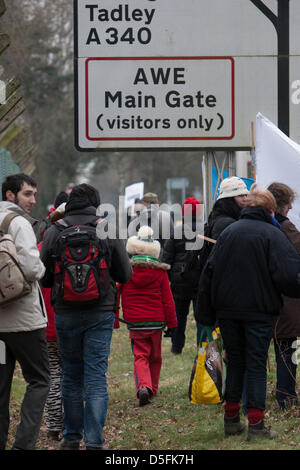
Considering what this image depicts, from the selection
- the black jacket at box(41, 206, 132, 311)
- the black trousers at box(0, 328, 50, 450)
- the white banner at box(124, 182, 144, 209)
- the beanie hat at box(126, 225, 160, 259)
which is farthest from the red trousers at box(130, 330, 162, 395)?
the white banner at box(124, 182, 144, 209)

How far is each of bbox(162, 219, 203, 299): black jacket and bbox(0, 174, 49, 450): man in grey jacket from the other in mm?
5010

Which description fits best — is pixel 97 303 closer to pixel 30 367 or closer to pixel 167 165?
pixel 30 367

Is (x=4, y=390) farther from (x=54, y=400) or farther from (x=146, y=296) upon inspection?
(x=146, y=296)

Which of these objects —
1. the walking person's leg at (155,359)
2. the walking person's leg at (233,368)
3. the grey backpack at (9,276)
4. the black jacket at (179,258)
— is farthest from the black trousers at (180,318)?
the grey backpack at (9,276)

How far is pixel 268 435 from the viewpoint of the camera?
7160 millimetres

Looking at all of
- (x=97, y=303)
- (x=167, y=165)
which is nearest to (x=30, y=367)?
(x=97, y=303)

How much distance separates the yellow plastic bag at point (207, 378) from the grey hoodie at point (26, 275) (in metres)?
1.75

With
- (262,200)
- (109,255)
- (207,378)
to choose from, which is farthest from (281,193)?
(109,255)

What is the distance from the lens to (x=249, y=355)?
7.20m

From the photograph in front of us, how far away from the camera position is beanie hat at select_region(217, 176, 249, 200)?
8281mm

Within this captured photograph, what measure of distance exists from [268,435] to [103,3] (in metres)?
4.00

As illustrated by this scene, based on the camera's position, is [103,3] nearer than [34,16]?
Yes

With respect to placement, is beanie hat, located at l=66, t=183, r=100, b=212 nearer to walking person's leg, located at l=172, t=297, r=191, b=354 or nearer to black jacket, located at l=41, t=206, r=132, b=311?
black jacket, located at l=41, t=206, r=132, b=311
